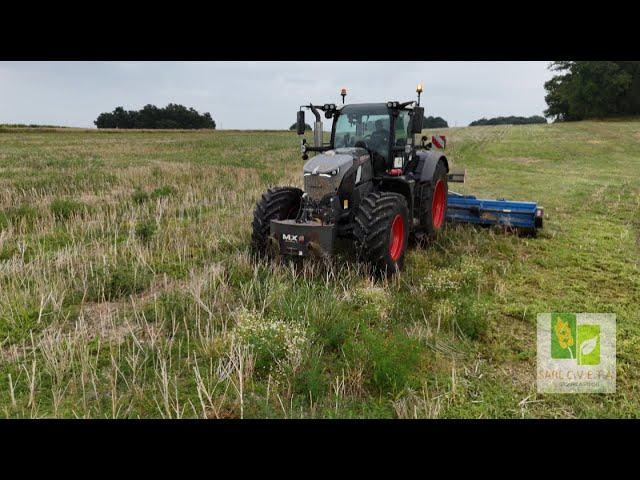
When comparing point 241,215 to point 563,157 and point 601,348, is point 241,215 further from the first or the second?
point 563,157

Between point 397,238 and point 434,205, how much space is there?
2575 millimetres

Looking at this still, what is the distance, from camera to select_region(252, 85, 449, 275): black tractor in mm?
5480

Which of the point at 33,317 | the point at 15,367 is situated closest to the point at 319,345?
the point at 15,367

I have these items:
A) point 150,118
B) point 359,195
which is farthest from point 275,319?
point 150,118

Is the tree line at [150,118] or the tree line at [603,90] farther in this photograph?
the tree line at [150,118]

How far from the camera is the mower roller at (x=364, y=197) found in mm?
5488

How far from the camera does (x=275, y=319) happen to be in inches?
166

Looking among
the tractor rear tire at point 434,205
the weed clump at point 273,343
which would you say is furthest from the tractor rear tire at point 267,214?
the tractor rear tire at point 434,205

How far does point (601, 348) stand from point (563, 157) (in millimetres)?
22209

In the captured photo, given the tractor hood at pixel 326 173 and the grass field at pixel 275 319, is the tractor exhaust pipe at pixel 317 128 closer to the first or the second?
the tractor hood at pixel 326 173

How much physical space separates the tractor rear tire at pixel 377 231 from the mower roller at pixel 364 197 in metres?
0.01

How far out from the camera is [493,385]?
3.54 m

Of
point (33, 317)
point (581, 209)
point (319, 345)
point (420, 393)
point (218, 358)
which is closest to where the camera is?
point (420, 393)

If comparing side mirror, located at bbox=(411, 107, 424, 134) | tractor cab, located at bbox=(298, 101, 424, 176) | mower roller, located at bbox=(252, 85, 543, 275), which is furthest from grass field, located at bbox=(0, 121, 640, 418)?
side mirror, located at bbox=(411, 107, 424, 134)
